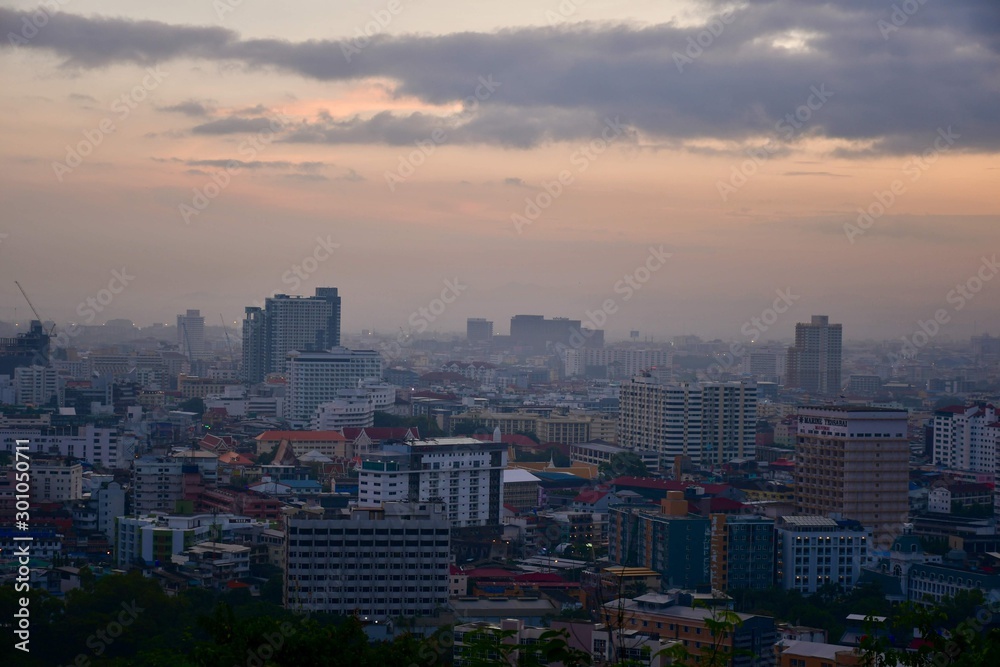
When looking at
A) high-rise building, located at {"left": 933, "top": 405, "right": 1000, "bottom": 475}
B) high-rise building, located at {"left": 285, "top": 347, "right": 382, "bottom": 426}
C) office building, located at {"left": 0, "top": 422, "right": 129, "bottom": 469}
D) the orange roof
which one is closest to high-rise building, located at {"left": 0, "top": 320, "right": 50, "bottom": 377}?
high-rise building, located at {"left": 285, "top": 347, "right": 382, "bottom": 426}

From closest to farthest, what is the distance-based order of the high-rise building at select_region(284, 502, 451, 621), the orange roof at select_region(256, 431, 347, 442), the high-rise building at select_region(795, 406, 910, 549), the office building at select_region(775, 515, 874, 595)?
1. the high-rise building at select_region(284, 502, 451, 621)
2. the office building at select_region(775, 515, 874, 595)
3. the high-rise building at select_region(795, 406, 910, 549)
4. the orange roof at select_region(256, 431, 347, 442)

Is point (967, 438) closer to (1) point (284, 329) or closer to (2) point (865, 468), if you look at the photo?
(2) point (865, 468)

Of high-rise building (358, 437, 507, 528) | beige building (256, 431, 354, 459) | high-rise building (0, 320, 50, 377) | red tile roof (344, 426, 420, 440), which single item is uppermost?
high-rise building (0, 320, 50, 377)

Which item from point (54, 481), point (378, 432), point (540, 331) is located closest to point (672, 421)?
point (378, 432)

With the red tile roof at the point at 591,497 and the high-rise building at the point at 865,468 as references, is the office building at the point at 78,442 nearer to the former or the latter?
the red tile roof at the point at 591,497

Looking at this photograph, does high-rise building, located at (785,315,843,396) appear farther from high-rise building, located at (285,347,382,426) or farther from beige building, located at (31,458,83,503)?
beige building, located at (31,458,83,503)

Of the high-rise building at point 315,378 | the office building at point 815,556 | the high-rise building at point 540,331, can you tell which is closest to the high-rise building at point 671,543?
the office building at point 815,556

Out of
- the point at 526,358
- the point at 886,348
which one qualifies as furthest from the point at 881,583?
the point at 526,358
